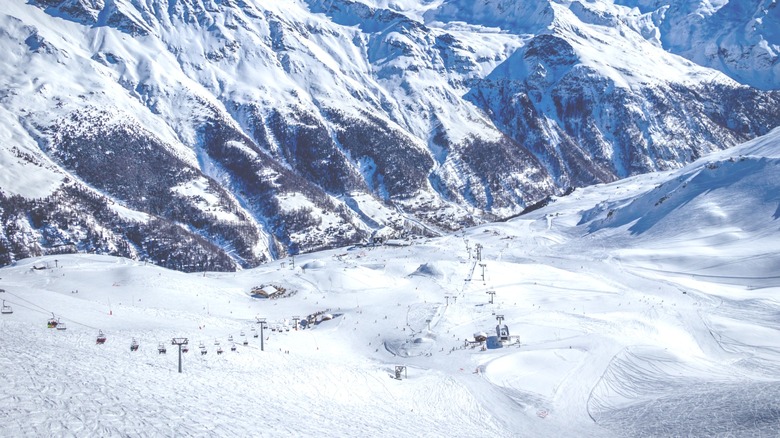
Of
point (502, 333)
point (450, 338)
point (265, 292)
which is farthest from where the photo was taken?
point (265, 292)

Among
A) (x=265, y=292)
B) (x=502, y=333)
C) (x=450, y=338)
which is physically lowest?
(x=450, y=338)

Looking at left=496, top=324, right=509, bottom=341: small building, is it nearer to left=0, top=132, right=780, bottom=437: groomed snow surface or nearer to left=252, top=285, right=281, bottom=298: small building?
left=0, top=132, right=780, bottom=437: groomed snow surface

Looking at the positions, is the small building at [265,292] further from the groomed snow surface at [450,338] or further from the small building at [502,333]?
the small building at [502,333]

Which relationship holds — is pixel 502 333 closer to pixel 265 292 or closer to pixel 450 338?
pixel 450 338

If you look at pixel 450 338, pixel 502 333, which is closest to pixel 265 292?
pixel 450 338

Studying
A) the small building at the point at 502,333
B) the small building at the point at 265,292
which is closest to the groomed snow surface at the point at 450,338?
the small building at the point at 502,333

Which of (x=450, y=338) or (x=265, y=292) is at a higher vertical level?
(x=265, y=292)

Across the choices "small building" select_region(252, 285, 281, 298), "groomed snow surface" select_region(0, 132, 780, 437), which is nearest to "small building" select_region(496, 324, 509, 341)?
"groomed snow surface" select_region(0, 132, 780, 437)

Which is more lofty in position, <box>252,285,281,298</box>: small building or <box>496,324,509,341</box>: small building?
<box>252,285,281,298</box>: small building

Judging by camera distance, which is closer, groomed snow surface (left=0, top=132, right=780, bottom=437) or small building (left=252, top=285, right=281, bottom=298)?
groomed snow surface (left=0, top=132, right=780, bottom=437)
